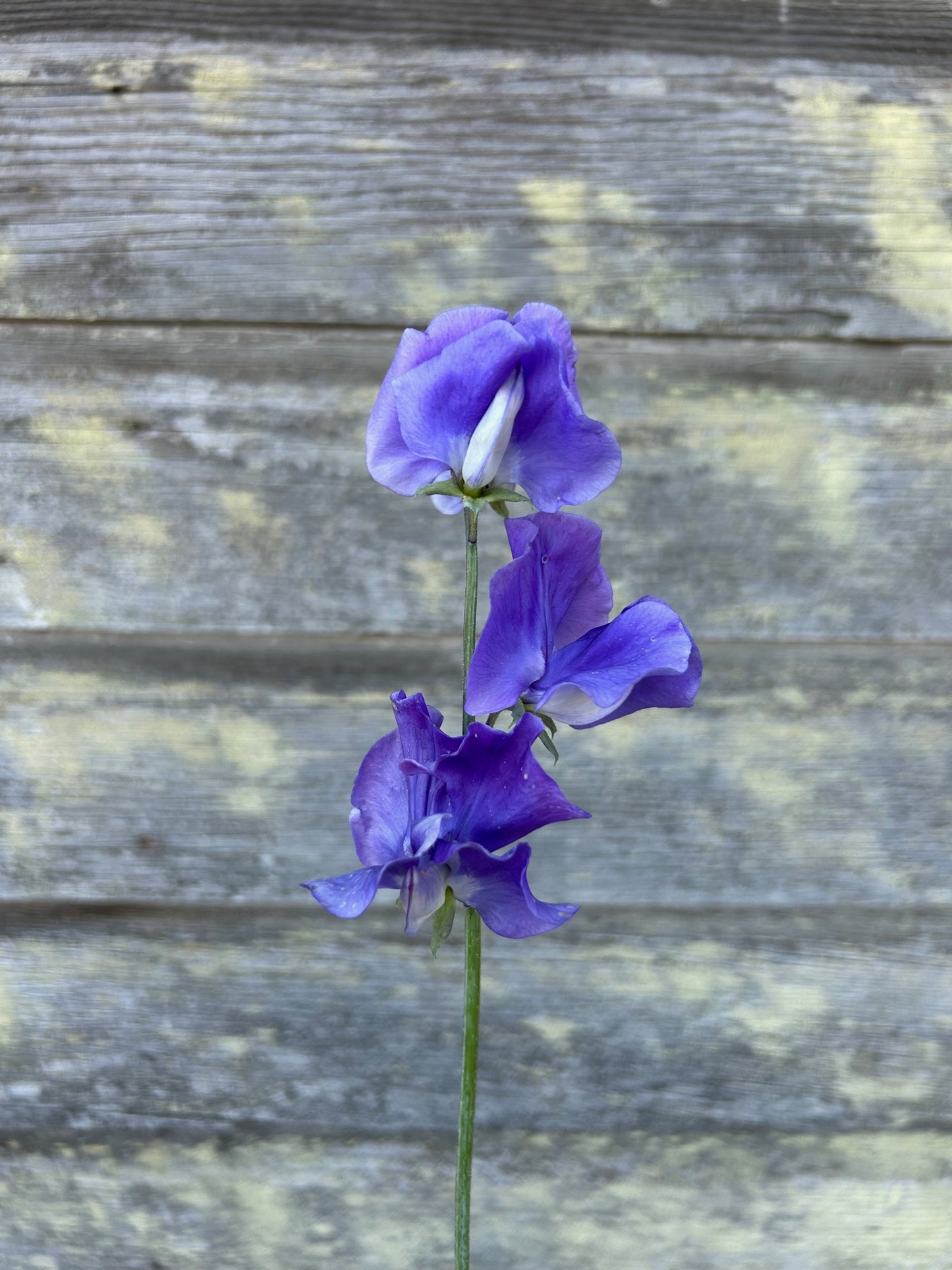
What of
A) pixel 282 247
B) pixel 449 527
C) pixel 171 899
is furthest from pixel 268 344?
pixel 171 899

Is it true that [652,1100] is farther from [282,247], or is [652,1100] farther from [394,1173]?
[282,247]

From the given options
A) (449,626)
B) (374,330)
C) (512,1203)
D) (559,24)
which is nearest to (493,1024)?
(512,1203)

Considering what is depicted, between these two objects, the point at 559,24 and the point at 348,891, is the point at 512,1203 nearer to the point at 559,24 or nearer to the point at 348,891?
the point at 348,891

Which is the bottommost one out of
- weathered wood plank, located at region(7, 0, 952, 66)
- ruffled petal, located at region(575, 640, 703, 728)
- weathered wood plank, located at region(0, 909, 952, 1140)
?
weathered wood plank, located at region(0, 909, 952, 1140)

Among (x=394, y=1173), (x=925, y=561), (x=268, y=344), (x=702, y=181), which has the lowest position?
(x=394, y=1173)

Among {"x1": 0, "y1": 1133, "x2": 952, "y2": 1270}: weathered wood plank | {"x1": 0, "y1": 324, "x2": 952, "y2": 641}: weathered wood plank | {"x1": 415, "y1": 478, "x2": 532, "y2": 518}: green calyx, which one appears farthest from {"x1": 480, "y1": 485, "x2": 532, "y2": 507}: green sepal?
{"x1": 0, "y1": 1133, "x2": 952, "y2": 1270}: weathered wood plank

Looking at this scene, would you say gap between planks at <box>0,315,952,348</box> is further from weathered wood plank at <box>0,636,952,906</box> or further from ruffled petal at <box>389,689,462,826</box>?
ruffled petal at <box>389,689,462,826</box>
